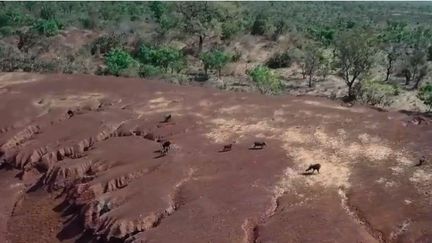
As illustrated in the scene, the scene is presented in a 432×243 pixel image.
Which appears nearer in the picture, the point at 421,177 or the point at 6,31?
the point at 421,177

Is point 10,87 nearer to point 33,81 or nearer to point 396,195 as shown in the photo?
point 33,81

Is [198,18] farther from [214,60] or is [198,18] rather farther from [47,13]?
[47,13]

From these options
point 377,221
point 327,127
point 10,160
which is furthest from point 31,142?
point 377,221

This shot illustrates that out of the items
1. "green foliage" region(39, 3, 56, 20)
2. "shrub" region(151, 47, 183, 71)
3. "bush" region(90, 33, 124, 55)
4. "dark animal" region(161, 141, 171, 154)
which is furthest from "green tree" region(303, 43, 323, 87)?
"green foliage" region(39, 3, 56, 20)

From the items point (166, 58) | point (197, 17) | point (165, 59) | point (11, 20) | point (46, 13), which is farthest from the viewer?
point (46, 13)

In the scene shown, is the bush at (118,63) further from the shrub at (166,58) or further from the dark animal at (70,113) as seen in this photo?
the dark animal at (70,113)

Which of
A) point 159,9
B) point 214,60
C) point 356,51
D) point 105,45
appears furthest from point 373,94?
point 159,9
